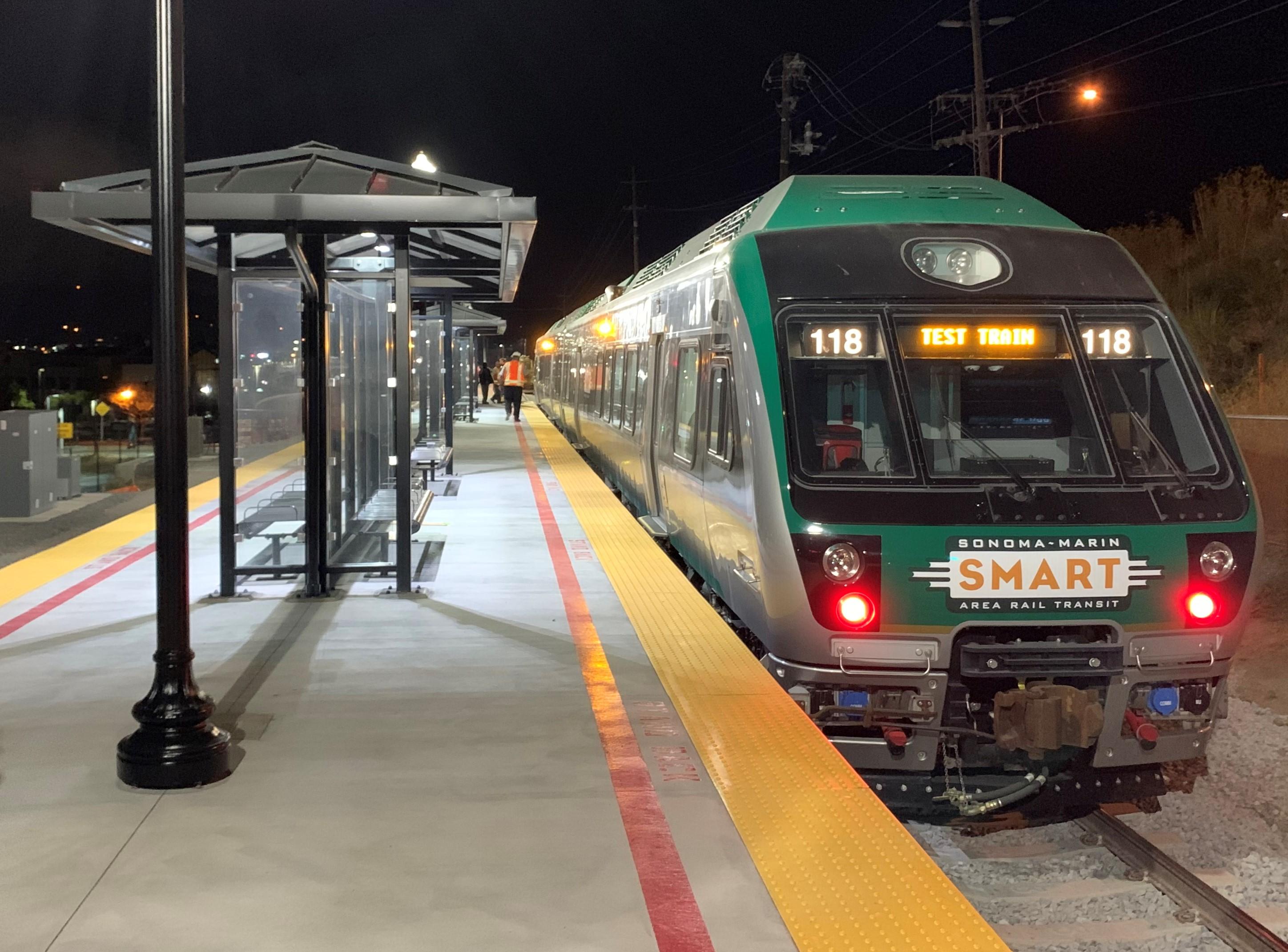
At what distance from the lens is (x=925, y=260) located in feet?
21.9

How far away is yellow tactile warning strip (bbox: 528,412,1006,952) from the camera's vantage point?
3746 mm

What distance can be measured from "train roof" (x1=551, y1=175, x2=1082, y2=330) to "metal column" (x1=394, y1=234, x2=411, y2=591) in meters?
2.18

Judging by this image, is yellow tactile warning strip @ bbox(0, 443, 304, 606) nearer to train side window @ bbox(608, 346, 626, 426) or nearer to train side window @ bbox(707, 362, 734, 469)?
train side window @ bbox(707, 362, 734, 469)

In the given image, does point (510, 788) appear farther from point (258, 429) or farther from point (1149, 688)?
point (258, 429)

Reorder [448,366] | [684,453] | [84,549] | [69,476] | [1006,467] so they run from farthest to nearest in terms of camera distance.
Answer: [448,366] < [69,476] < [84,549] < [684,453] < [1006,467]

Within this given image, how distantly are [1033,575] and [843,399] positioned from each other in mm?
1268

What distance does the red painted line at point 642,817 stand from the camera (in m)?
3.74

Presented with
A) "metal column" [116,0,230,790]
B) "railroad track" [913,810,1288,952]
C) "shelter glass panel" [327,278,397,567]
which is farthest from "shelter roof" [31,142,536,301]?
"railroad track" [913,810,1288,952]

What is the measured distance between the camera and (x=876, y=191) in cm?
747

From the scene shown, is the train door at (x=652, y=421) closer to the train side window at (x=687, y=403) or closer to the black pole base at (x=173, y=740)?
the train side window at (x=687, y=403)

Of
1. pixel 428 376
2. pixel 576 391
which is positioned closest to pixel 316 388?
pixel 428 376

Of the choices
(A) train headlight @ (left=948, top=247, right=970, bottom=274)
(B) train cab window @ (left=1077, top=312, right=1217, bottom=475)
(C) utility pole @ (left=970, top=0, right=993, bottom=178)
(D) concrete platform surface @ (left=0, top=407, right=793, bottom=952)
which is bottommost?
(D) concrete platform surface @ (left=0, top=407, right=793, bottom=952)

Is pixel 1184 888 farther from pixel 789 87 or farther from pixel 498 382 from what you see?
pixel 498 382

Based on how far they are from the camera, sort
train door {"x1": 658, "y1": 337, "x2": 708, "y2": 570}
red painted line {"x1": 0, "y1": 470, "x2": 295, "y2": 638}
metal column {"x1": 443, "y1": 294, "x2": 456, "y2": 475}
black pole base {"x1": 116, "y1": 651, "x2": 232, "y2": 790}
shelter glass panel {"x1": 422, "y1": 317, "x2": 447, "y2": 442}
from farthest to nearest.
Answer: shelter glass panel {"x1": 422, "y1": 317, "x2": 447, "y2": 442}, metal column {"x1": 443, "y1": 294, "x2": 456, "y2": 475}, train door {"x1": 658, "y1": 337, "x2": 708, "y2": 570}, red painted line {"x1": 0, "y1": 470, "x2": 295, "y2": 638}, black pole base {"x1": 116, "y1": 651, "x2": 232, "y2": 790}
